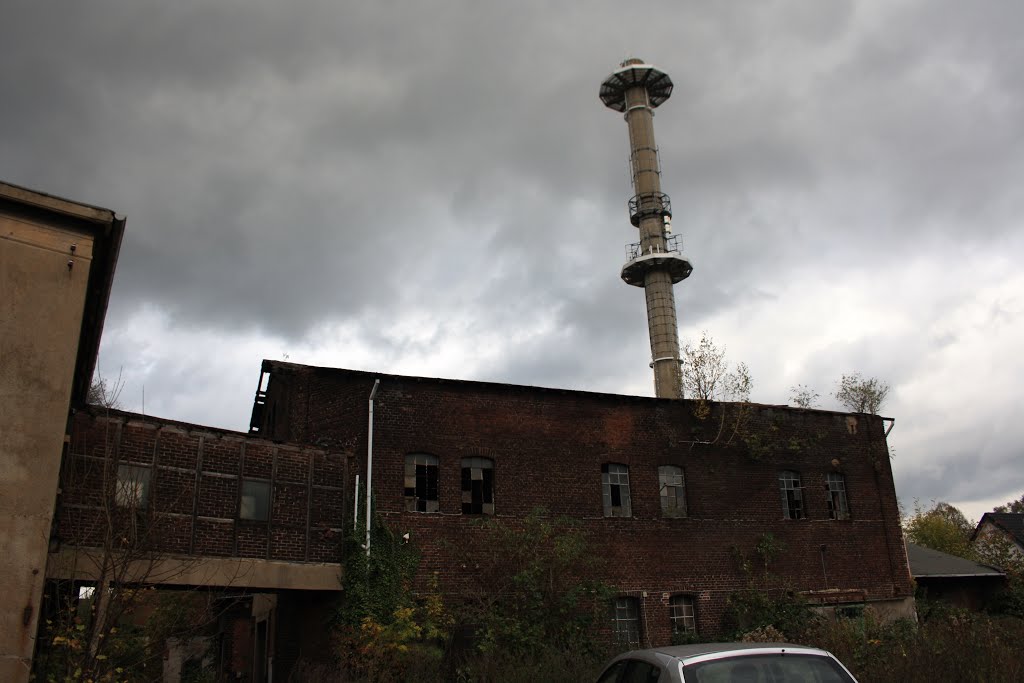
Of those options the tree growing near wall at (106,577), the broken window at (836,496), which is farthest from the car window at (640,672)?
the broken window at (836,496)

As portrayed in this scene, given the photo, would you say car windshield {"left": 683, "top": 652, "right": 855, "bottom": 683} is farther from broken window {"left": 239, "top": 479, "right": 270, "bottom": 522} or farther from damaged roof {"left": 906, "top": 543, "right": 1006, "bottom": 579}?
damaged roof {"left": 906, "top": 543, "right": 1006, "bottom": 579}

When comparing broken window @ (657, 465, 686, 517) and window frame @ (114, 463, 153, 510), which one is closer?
window frame @ (114, 463, 153, 510)

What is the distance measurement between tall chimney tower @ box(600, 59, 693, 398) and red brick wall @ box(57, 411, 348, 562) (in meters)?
21.3

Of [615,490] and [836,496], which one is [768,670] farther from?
[836,496]

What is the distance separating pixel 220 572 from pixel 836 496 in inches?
643

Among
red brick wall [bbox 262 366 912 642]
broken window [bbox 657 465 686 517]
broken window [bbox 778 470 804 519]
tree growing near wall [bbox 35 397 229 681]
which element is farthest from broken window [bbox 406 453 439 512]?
broken window [bbox 778 470 804 519]

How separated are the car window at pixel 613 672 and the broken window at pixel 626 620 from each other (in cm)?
1142

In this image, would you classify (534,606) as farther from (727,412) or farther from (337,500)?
(727,412)

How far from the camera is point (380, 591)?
52.5 ft

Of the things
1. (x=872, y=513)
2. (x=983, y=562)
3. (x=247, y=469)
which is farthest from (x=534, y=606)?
(x=983, y=562)

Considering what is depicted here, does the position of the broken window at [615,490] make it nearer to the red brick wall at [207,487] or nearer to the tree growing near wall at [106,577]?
the red brick wall at [207,487]

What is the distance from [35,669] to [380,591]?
21.0 feet

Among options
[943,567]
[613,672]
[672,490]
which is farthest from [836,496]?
[613,672]

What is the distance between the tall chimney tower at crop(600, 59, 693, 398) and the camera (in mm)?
36250
